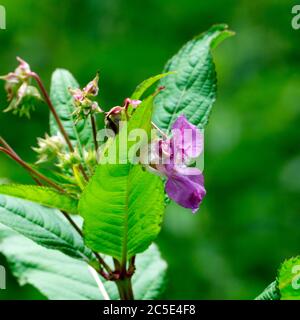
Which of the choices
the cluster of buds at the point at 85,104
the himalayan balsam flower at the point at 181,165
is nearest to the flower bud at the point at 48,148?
the cluster of buds at the point at 85,104

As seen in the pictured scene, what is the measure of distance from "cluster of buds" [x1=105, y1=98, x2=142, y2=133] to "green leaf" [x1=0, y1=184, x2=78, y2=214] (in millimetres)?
176

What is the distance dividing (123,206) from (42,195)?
0.16 m

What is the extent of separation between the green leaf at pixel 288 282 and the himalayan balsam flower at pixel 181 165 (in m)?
0.21

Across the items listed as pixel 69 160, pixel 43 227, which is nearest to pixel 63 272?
pixel 43 227

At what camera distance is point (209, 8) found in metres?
3.91

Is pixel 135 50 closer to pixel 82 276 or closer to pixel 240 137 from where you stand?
pixel 240 137

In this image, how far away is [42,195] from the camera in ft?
4.41

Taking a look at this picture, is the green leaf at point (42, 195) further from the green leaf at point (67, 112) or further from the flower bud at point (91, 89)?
the green leaf at point (67, 112)

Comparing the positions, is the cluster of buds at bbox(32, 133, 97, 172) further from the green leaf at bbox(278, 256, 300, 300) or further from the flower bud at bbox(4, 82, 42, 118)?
the green leaf at bbox(278, 256, 300, 300)

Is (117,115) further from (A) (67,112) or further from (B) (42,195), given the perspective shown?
(A) (67,112)

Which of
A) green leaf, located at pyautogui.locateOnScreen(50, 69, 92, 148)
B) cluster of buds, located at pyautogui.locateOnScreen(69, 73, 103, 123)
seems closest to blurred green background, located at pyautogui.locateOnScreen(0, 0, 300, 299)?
green leaf, located at pyautogui.locateOnScreen(50, 69, 92, 148)

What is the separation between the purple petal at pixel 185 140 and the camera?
1309 mm

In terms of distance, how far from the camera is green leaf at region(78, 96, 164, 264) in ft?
3.91
